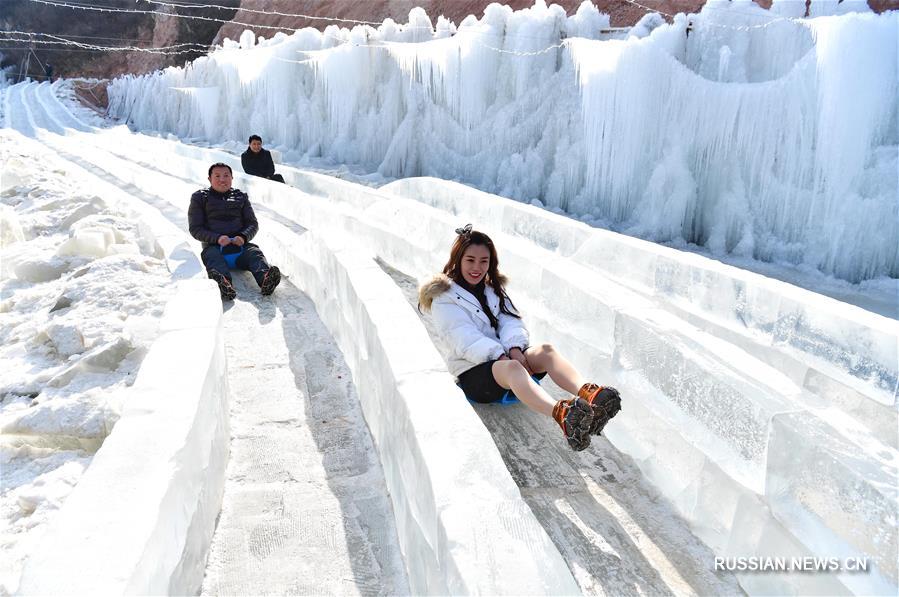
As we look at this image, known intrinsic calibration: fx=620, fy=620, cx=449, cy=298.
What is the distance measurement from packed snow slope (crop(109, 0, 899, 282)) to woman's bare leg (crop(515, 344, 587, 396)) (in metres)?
4.71

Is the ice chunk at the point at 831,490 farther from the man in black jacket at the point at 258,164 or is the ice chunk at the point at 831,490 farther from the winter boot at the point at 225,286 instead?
the man in black jacket at the point at 258,164

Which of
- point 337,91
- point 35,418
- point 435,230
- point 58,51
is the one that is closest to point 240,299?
point 435,230

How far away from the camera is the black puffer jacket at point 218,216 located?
463 centimetres

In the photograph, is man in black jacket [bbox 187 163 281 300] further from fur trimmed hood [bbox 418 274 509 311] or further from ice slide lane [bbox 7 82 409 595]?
fur trimmed hood [bbox 418 274 509 311]

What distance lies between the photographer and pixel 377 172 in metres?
12.6

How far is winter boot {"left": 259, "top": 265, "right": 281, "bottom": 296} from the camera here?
4359 millimetres

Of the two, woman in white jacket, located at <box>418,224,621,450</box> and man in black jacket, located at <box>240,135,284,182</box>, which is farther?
man in black jacket, located at <box>240,135,284,182</box>

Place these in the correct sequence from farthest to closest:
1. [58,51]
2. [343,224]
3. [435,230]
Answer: [58,51], [343,224], [435,230]

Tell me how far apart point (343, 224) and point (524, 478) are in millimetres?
4257

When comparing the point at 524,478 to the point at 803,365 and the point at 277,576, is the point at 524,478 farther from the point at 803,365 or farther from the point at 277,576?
the point at 803,365

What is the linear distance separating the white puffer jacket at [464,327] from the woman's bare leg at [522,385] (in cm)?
12

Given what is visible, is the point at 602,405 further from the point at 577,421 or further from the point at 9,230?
the point at 9,230

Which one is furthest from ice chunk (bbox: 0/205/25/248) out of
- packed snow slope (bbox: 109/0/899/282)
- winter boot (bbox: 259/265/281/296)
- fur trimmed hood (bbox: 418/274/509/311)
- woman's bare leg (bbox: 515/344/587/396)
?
packed snow slope (bbox: 109/0/899/282)

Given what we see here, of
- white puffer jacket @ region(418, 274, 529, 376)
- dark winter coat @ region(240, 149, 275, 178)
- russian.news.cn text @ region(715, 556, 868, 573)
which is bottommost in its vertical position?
russian.news.cn text @ region(715, 556, 868, 573)
